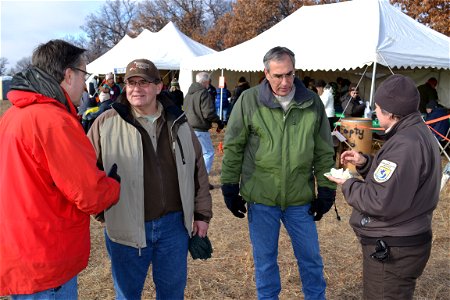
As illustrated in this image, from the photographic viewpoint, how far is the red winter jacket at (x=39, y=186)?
4.83 feet

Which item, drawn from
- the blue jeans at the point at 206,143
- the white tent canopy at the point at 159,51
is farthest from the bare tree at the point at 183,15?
the blue jeans at the point at 206,143

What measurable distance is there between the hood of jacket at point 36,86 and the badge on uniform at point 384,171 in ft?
4.95

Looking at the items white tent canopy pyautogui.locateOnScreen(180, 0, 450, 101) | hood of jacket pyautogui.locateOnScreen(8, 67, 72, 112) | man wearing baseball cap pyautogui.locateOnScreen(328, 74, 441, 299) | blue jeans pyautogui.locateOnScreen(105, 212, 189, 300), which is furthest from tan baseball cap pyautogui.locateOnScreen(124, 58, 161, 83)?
white tent canopy pyautogui.locateOnScreen(180, 0, 450, 101)

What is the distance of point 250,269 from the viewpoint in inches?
142

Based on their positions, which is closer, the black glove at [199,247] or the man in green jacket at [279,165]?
the black glove at [199,247]

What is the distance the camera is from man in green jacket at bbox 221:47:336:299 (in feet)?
8.09

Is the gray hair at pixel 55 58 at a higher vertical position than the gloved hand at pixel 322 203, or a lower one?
higher

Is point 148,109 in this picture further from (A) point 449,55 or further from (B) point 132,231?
(A) point 449,55

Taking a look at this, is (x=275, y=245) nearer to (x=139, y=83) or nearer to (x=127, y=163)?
(x=127, y=163)

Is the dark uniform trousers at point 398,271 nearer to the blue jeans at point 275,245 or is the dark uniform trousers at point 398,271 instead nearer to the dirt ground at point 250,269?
the blue jeans at point 275,245

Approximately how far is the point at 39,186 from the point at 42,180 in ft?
0.09

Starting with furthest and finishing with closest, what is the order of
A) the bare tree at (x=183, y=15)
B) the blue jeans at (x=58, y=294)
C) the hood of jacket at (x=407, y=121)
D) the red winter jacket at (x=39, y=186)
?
1. the bare tree at (x=183, y=15)
2. the hood of jacket at (x=407, y=121)
3. the blue jeans at (x=58, y=294)
4. the red winter jacket at (x=39, y=186)

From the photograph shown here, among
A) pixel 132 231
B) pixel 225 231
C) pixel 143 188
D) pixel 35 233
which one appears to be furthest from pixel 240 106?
pixel 225 231

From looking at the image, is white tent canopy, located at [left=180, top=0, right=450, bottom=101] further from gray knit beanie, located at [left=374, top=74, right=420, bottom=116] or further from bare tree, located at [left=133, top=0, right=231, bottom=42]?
bare tree, located at [left=133, top=0, right=231, bottom=42]
